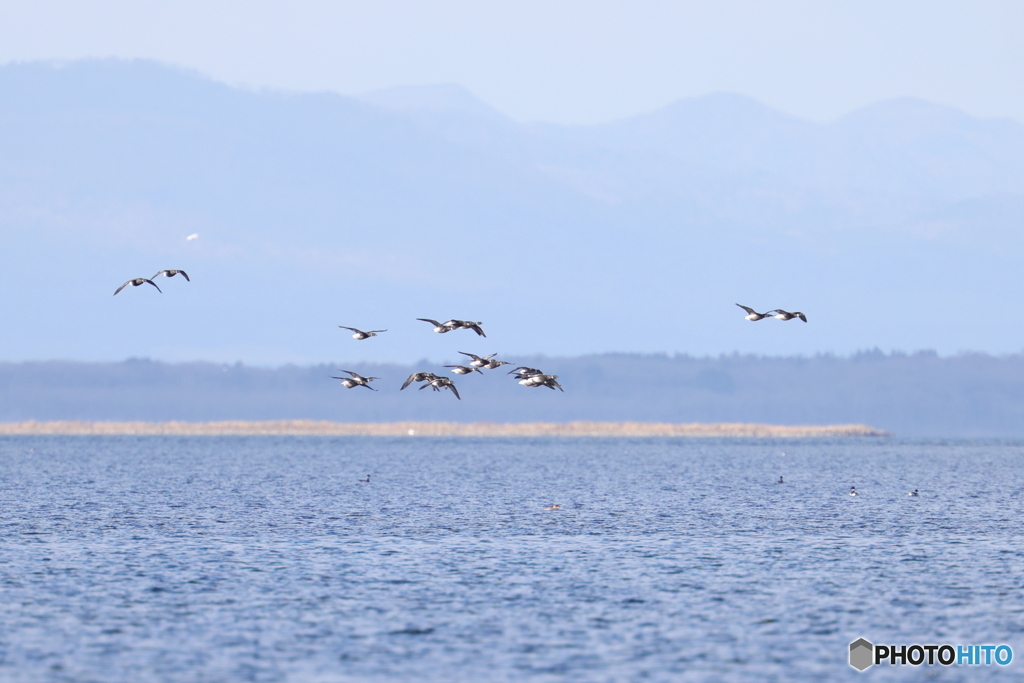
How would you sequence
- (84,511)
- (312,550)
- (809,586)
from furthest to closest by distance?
(84,511)
(312,550)
(809,586)

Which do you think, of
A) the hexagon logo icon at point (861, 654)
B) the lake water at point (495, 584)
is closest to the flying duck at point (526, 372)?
the lake water at point (495, 584)

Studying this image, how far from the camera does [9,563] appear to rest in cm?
4700

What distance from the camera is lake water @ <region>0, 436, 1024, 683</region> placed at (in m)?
31.4

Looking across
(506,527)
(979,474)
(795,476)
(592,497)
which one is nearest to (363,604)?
(506,527)

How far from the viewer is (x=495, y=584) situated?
42656 mm

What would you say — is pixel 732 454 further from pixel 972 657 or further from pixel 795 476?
pixel 972 657

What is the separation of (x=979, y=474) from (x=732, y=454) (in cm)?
5436
